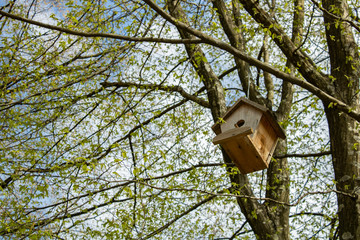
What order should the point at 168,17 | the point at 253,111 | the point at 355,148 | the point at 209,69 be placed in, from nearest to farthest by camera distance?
the point at 168,17
the point at 253,111
the point at 355,148
the point at 209,69

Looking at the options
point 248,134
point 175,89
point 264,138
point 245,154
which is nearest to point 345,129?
point 264,138

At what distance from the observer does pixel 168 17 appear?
3.34 m

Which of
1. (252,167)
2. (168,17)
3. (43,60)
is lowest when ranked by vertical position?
(252,167)

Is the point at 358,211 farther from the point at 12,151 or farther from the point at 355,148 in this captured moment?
the point at 12,151

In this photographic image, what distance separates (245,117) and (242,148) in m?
0.34

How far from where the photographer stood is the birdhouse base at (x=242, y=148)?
3426 mm

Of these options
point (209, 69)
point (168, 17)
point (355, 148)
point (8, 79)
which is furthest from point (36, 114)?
point (355, 148)

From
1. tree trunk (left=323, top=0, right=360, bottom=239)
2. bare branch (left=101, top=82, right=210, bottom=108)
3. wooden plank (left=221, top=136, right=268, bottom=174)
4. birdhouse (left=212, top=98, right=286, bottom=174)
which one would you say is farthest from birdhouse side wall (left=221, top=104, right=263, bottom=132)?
bare branch (left=101, top=82, right=210, bottom=108)

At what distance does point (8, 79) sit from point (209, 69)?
9.00 feet

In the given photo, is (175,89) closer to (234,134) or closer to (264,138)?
(264,138)

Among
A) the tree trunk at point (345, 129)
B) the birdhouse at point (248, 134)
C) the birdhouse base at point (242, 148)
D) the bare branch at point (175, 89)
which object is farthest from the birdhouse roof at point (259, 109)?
the bare branch at point (175, 89)

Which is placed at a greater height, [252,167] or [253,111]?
[253,111]

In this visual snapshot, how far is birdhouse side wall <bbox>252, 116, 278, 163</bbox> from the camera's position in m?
3.63

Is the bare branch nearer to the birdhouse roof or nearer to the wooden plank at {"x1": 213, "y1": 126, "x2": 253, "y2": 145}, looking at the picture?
the birdhouse roof
